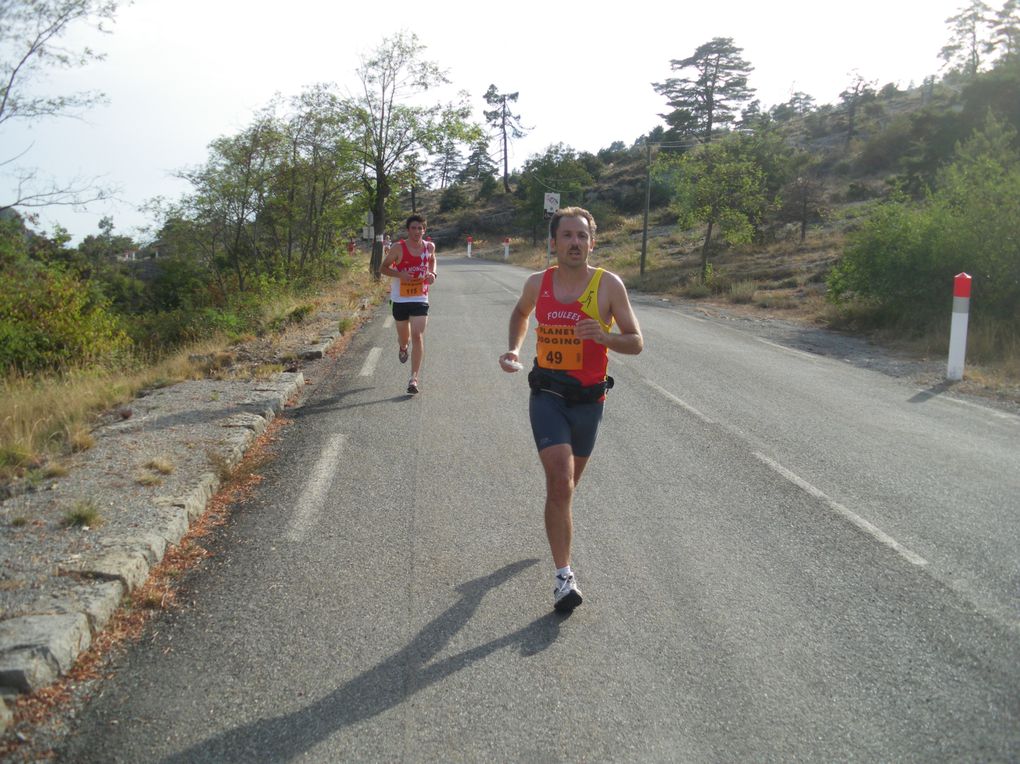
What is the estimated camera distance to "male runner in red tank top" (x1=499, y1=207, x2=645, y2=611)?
12.7ft

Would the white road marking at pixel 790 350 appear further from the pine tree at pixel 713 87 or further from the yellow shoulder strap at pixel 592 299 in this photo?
the pine tree at pixel 713 87

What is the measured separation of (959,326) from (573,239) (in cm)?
907

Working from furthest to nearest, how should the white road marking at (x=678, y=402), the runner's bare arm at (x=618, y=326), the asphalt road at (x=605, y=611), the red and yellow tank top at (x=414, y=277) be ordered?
the red and yellow tank top at (x=414, y=277) → the white road marking at (x=678, y=402) → the runner's bare arm at (x=618, y=326) → the asphalt road at (x=605, y=611)

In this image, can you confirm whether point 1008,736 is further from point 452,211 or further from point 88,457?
point 452,211

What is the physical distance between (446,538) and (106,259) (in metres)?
32.3

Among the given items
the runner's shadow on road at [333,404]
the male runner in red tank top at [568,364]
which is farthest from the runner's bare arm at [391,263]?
the male runner in red tank top at [568,364]

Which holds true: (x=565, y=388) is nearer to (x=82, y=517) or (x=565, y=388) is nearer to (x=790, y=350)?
(x=82, y=517)

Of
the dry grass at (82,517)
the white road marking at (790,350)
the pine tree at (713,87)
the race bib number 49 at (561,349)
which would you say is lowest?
the white road marking at (790,350)

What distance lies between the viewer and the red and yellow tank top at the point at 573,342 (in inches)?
155

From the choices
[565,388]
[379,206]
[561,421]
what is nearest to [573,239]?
[565,388]

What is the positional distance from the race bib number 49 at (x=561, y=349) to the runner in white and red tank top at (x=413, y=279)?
4997mm

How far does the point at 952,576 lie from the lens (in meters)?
4.35

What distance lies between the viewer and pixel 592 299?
394 centimetres

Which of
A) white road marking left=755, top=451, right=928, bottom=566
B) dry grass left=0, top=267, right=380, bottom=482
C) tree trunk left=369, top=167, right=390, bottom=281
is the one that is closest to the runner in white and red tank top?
dry grass left=0, top=267, right=380, bottom=482
